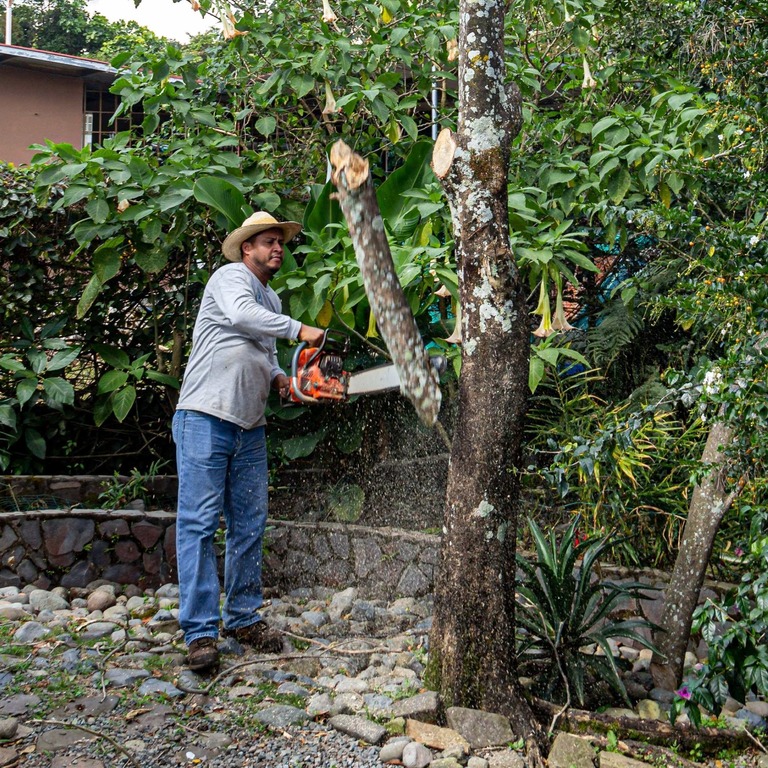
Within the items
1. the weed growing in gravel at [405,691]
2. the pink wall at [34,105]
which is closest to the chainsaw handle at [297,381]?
the weed growing in gravel at [405,691]

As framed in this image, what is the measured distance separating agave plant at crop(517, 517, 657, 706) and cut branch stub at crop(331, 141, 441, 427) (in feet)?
2.84

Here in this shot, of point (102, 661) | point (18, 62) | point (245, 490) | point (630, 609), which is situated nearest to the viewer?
point (102, 661)

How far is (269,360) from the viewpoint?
14.8ft

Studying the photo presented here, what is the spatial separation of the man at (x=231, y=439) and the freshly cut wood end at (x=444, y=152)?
969 mm

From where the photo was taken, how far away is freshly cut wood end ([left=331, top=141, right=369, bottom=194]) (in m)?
3.65

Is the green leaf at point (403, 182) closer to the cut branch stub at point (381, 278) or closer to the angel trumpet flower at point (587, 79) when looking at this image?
the angel trumpet flower at point (587, 79)

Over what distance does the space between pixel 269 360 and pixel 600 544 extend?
178 cm

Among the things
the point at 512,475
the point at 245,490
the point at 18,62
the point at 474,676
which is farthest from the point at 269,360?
the point at 18,62

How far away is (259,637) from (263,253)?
6.06ft

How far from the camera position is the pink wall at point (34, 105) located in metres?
12.9

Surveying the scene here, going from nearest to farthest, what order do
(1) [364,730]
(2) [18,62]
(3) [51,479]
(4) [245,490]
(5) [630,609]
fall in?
(1) [364,730], (4) [245,490], (5) [630,609], (3) [51,479], (2) [18,62]

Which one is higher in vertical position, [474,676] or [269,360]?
[269,360]

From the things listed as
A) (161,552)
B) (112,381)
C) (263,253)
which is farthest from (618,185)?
(161,552)

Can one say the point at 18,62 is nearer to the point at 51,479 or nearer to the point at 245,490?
the point at 51,479
